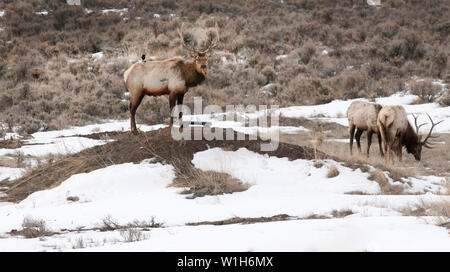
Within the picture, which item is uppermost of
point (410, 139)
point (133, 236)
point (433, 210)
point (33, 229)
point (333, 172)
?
point (133, 236)

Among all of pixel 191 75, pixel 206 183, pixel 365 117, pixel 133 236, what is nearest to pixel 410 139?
pixel 365 117

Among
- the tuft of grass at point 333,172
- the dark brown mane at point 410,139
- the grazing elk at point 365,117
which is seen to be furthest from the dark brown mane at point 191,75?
the dark brown mane at point 410,139

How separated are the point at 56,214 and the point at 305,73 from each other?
17847 mm

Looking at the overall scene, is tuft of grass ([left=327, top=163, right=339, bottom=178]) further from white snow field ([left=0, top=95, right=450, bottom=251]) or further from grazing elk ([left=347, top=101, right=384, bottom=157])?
grazing elk ([left=347, top=101, right=384, bottom=157])

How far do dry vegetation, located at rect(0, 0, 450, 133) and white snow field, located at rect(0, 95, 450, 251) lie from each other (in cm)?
837

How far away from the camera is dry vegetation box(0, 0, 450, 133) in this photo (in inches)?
809

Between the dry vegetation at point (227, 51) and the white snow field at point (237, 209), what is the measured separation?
837 cm

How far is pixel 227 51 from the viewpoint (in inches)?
1049

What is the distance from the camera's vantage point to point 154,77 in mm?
10156

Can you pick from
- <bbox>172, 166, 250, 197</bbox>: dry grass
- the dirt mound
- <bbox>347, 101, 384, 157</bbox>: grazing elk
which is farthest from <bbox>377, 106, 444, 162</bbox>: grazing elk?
<bbox>172, 166, 250, 197</bbox>: dry grass

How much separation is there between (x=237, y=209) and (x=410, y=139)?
22.6 feet

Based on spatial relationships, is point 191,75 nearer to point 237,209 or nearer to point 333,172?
point 333,172

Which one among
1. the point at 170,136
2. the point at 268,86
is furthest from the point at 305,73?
the point at 170,136

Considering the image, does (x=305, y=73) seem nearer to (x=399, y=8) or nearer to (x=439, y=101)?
(x=439, y=101)
